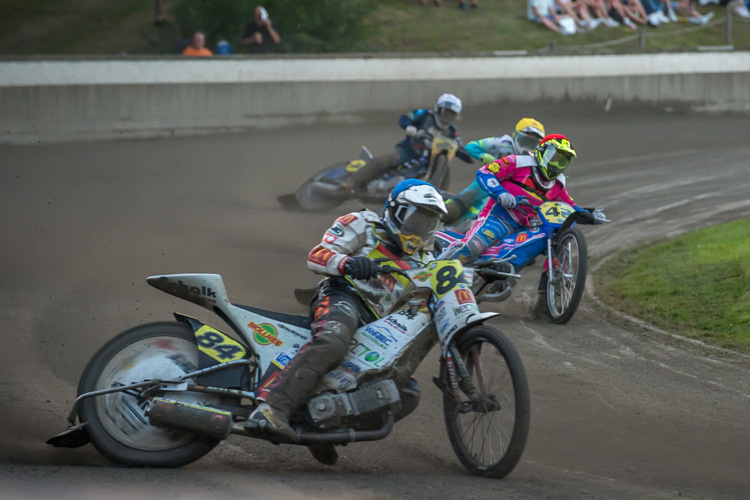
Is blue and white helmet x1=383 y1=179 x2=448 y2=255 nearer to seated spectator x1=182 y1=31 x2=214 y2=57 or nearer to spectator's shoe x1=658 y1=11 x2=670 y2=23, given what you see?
seated spectator x1=182 y1=31 x2=214 y2=57

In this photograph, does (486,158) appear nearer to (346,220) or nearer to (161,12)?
(346,220)

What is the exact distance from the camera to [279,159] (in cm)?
1781

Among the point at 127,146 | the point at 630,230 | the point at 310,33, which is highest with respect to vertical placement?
the point at 310,33

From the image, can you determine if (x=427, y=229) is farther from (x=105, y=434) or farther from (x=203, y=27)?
(x=203, y=27)

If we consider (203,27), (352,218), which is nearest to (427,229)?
(352,218)

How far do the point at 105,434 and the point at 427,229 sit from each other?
2.29 m

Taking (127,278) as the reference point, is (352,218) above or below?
above

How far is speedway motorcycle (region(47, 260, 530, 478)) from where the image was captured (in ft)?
18.4

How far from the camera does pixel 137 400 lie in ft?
18.9

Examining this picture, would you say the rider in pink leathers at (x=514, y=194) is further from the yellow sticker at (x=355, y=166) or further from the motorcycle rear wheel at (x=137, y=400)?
the motorcycle rear wheel at (x=137, y=400)

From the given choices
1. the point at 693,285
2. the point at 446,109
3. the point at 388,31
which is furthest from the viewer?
the point at 388,31

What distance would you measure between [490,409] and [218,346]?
164 cm

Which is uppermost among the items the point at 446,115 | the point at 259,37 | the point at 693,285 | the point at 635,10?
the point at 635,10

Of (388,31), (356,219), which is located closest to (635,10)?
(388,31)
